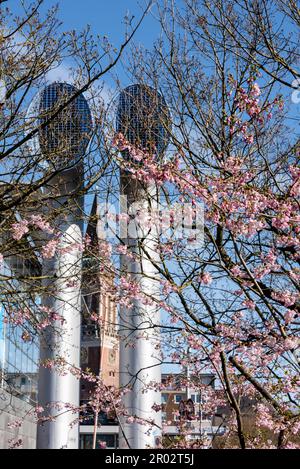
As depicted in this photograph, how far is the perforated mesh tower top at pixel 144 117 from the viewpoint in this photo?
873 cm

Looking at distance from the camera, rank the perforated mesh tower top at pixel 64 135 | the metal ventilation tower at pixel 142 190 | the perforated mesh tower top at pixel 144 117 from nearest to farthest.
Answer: the metal ventilation tower at pixel 142 190
the perforated mesh tower top at pixel 144 117
the perforated mesh tower top at pixel 64 135

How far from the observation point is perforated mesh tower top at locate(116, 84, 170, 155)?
8733mm

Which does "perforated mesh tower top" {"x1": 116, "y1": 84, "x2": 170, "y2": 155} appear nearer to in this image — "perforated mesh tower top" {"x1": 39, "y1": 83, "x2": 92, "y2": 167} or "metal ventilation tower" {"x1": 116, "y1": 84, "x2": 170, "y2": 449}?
"metal ventilation tower" {"x1": 116, "y1": 84, "x2": 170, "y2": 449}

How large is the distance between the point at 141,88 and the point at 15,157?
1.97 metres

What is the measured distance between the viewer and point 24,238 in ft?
32.9

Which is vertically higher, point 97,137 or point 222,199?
point 97,137

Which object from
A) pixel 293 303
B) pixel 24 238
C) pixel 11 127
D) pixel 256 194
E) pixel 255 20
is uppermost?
pixel 255 20

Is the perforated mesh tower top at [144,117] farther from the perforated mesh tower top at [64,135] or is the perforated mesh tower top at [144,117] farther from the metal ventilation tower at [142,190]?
the perforated mesh tower top at [64,135]

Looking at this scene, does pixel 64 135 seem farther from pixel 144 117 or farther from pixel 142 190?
pixel 142 190

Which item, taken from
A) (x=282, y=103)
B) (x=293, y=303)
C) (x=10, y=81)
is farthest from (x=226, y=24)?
(x=293, y=303)

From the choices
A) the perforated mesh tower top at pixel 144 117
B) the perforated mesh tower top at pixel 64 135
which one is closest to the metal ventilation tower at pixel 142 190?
the perforated mesh tower top at pixel 144 117

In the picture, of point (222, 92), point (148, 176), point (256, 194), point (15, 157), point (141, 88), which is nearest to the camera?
point (256, 194)

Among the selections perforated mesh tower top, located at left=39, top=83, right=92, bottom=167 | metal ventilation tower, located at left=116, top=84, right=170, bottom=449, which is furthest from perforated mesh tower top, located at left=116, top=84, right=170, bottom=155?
perforated mesh tower top, located at left=39, top=83, right=92, bottom=167

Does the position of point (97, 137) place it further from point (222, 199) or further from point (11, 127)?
point (222, 199)
